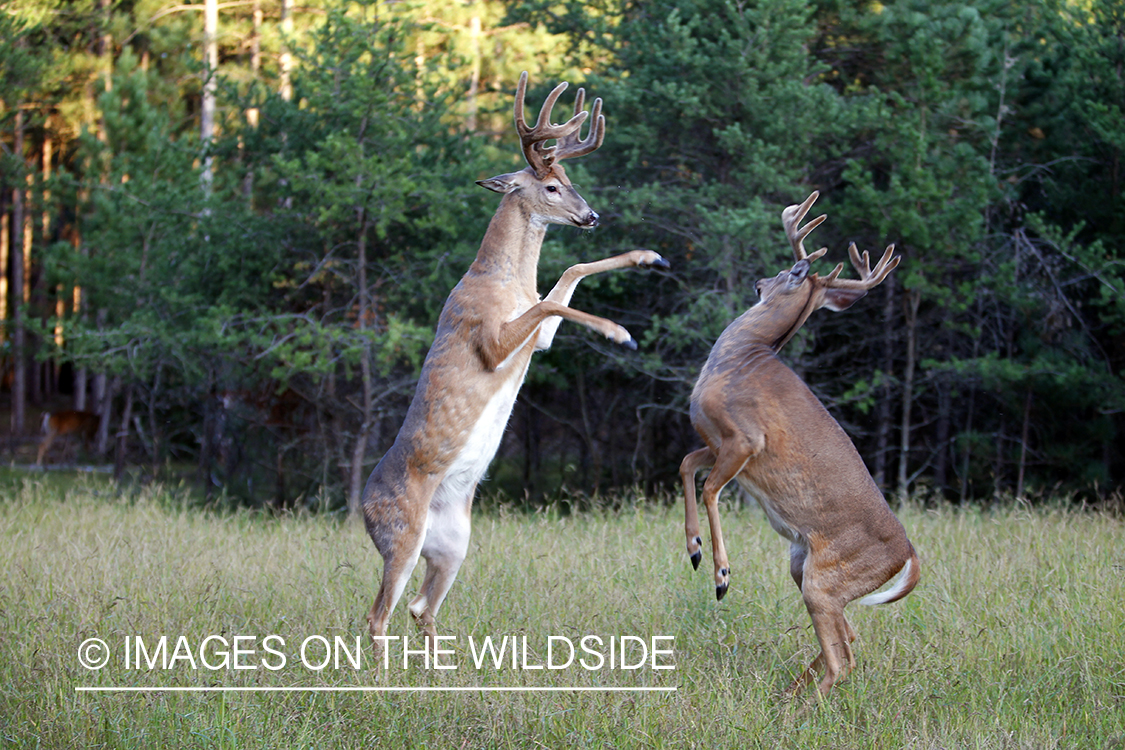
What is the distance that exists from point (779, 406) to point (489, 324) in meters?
1.59

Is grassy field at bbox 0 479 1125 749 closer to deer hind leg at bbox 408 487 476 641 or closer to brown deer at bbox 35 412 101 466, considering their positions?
deer hind leg at bbox 408 487 476 641

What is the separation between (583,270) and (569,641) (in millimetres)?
1970

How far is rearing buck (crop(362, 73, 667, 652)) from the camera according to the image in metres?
5.37

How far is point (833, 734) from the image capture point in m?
4.32

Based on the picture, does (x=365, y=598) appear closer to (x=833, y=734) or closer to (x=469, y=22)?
(x=833, y=734)

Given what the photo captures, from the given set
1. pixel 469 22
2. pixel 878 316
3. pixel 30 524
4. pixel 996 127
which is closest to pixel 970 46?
pixel 996 127

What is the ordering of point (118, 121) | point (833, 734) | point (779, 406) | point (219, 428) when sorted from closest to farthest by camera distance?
point (833, 734) < point (779, 406) < point (219, 428) < point (118, 121)

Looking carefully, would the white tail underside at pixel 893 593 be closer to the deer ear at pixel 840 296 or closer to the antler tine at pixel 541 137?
the deer ear at pixel 840 296

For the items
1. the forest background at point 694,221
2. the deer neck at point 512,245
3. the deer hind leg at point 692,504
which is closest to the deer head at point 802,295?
the deer hind leg at point 692,504

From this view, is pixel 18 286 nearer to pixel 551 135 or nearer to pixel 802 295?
pixel 551 135

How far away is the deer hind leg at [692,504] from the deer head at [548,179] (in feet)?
4.77

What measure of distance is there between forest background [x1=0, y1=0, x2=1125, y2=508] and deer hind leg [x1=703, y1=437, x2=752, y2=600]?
649 cm

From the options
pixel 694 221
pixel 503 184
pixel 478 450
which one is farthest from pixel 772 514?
pixel 694 221

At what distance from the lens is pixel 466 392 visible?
5.45 m
